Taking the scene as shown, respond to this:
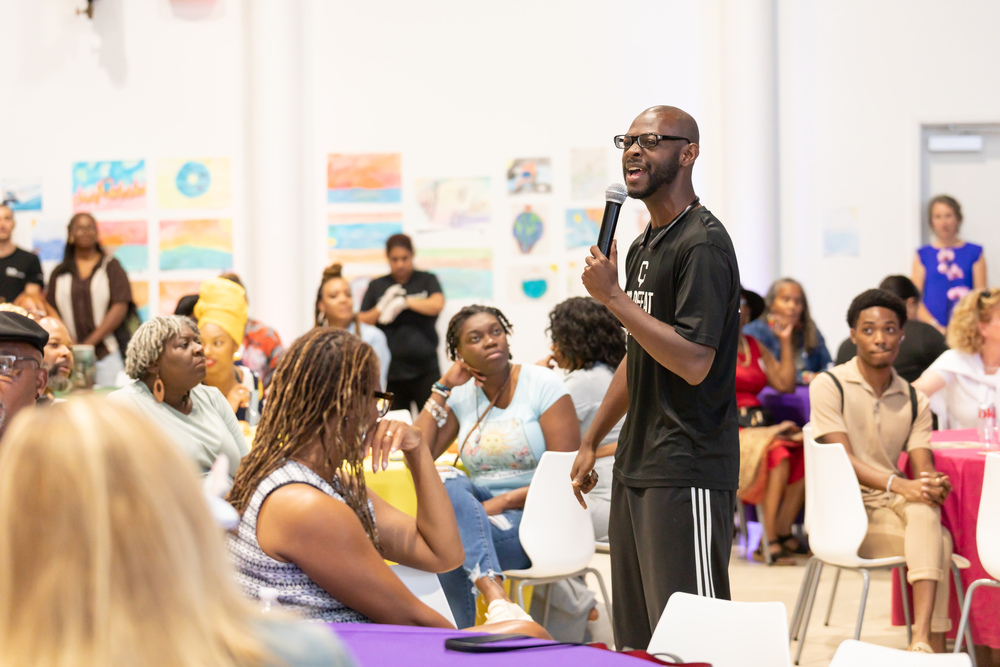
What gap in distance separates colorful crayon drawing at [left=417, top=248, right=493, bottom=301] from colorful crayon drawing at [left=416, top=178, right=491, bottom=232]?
20cm

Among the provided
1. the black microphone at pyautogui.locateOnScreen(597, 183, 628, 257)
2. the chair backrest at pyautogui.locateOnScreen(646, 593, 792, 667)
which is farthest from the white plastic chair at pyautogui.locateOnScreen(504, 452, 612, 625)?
the chair backrest at pyautogui.locateOnScreen(646, 593, 792, 667)

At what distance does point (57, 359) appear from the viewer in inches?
158

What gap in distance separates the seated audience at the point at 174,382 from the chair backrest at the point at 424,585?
1.19 metres

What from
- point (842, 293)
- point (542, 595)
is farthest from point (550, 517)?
point (842, 293)

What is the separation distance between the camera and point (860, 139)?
299 inches

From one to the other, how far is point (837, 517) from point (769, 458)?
203 cm

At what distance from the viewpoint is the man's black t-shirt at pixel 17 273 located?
7.42 m

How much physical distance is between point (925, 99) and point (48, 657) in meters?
7.75

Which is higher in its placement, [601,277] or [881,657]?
[601,277]

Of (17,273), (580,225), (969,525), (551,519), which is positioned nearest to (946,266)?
(580,225)

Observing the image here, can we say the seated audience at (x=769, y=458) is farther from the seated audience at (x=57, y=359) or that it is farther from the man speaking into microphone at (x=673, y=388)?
the seated audience at (x=57, y=359)

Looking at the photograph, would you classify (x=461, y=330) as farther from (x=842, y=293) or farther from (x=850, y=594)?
(x=842, y=293)

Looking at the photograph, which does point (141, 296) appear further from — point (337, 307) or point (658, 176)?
point (658, 176)

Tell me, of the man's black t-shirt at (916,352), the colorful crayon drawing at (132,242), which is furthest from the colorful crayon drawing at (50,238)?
the man's black t-shirt at (916,352)
